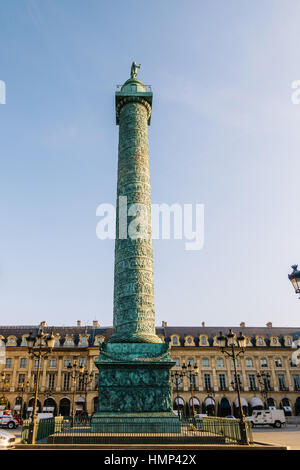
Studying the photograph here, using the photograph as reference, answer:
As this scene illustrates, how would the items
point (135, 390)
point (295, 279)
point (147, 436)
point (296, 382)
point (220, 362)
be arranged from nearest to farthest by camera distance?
point (295, 279) < point (147, 436) < point (135, 390) < point (296, 382) < point (220, 362)

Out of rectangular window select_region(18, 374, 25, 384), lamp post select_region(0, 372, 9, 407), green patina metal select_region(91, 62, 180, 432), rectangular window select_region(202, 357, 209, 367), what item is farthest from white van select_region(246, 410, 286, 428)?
lamp post select_region(0, 372, 9, 407)

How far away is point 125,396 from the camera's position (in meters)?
14.1

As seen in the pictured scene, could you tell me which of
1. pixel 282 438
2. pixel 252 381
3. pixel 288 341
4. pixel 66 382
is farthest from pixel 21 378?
pixel 282 438

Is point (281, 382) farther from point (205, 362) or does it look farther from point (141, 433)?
point (141, 433)

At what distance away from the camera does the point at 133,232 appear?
1716 centimetres

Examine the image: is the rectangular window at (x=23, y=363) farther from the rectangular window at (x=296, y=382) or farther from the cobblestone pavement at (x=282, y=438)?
the rectangular window at (x=296, y=382)

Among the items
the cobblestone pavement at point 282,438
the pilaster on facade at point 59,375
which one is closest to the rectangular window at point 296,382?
the cobblestone pavement at point 282,438

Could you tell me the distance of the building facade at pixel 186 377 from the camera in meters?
37.4

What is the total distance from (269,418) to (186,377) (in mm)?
14270

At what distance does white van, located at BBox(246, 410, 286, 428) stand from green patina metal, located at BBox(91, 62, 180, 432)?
15.2 m

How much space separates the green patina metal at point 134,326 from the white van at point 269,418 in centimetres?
1517
